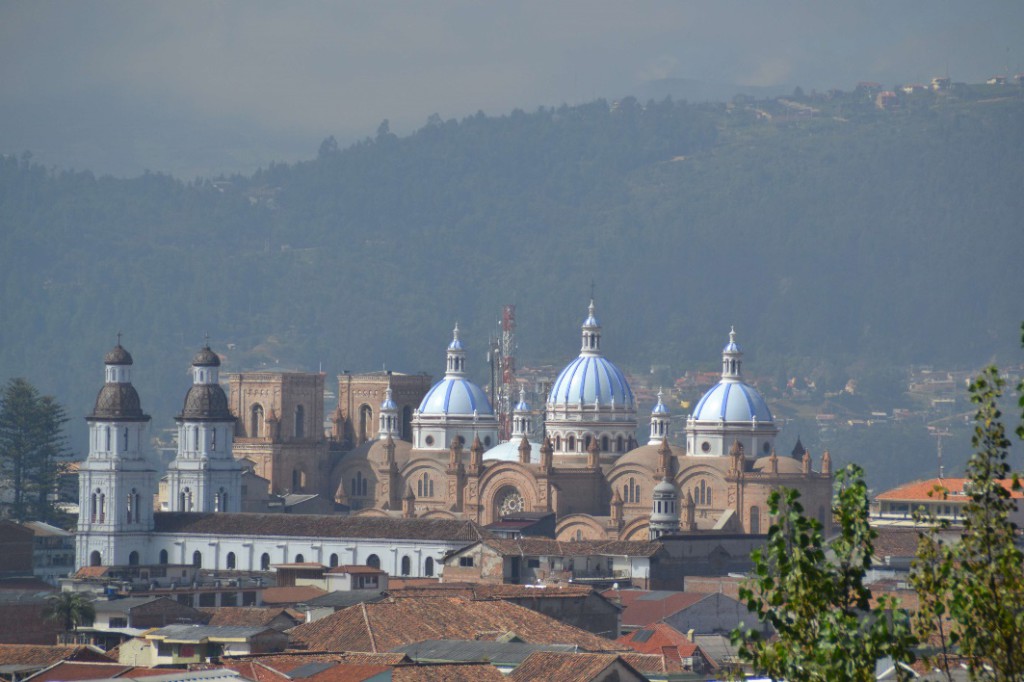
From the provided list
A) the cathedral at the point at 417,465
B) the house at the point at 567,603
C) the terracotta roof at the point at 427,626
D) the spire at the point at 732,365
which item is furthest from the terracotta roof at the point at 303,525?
the terracotta roof at the point at 427,626

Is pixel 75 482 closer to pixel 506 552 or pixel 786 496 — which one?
pixel 506 552

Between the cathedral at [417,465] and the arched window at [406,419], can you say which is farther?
the arched window at [406,419]

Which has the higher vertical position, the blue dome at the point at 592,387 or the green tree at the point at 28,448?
the blue dome at the point at 592,387

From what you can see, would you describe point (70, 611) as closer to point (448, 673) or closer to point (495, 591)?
point (495, 591)

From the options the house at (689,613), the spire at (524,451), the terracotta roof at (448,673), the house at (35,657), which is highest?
the spire at (524,451)

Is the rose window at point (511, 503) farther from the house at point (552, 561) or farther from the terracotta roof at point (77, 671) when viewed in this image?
the terracotta roof at point (77, 671)

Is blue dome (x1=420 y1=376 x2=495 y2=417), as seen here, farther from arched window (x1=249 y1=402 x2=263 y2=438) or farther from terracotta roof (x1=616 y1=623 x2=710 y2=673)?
terracotta roof (x1=616 y1=623 x2=710 y2=673)

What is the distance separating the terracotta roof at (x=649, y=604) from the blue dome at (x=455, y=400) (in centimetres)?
3632

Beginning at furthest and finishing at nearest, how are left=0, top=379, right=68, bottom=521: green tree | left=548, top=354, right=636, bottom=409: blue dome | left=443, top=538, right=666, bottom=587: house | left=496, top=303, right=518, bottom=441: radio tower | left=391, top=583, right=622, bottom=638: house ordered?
left=496, top=303, right=518, bottom=441: radio tower < left=0, top=379, right=68, bottom=521: green tree < left=548, top=354, right=636, bottom=409: blue dome < left=443, top=538, right=666, bottom=587: house < left=391, top=583, right=622, bottom=638: house

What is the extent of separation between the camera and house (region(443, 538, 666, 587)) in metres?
87.1

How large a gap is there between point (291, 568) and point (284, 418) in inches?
1360

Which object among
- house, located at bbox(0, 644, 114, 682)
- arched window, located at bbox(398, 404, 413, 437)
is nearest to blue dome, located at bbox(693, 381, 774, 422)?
arched window, located at bbox(398, 404, 413, 437)

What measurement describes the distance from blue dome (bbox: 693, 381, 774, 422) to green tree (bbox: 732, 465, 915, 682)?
89.1 metres

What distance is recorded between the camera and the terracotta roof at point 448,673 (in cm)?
4888
